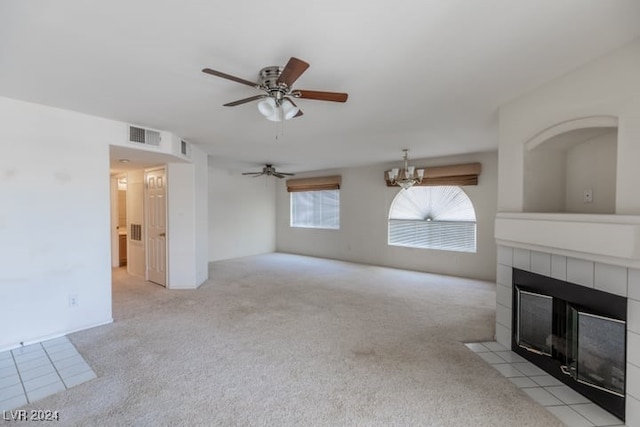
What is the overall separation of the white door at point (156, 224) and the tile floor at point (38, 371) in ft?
7.00

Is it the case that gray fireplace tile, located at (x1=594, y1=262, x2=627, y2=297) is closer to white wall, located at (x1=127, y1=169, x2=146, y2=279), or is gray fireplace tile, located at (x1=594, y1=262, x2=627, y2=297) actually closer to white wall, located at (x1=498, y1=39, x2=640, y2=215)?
white wall, located at (x1=498, y1=39, x2=640, y2=215)

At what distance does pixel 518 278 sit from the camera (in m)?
2.76

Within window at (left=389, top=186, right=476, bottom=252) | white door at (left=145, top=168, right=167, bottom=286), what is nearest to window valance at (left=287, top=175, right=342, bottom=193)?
window at (left=389, top=186, right=476, bottom=252)

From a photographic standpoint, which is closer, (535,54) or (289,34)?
(289,34)

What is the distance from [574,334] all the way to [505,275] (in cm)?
74

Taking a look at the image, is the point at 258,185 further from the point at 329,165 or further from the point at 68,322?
the point at 68,322

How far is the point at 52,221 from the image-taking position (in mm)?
3049

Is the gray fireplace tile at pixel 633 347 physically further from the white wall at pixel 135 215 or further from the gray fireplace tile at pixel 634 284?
the white wall at pixel 135 215

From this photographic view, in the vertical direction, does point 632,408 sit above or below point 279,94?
below

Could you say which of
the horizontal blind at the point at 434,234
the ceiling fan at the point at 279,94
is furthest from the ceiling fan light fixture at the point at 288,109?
the horizontal blind at the point at 434,234

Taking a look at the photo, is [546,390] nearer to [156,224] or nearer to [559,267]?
[559,267]

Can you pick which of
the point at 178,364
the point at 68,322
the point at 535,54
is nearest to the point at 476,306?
the point at 535,54

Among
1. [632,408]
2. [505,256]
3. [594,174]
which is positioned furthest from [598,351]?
[594,174]

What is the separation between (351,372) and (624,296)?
1898 mm
